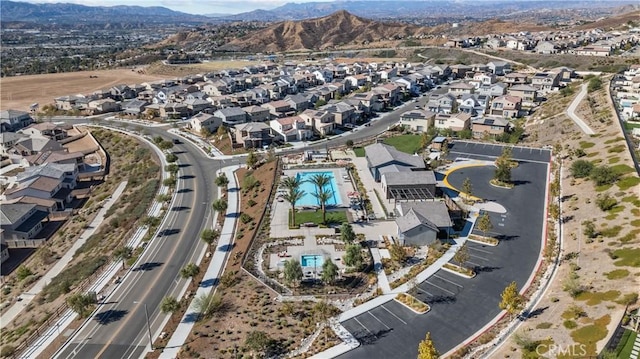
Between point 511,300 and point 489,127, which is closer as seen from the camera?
point 511,300

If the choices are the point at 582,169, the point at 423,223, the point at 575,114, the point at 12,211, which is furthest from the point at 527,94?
the point at 12,211

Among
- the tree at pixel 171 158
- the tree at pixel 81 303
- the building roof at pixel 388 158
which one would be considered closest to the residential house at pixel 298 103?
the tree at pixel 171 158

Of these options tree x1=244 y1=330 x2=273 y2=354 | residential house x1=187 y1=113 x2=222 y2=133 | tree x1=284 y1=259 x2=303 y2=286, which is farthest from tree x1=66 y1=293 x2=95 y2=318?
residential house x1=187 y1=113 x2=222 y2=133

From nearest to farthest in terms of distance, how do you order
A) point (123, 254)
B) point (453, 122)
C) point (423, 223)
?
1. point (123, 254)
2. point (423, 223)
3. point (453, 122)

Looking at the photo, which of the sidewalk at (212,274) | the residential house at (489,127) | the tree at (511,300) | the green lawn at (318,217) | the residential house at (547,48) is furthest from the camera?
the residential house at (547,48)

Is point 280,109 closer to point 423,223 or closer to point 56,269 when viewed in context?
point 56,269

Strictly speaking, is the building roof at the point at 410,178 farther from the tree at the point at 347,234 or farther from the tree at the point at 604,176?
the tree at the point at 604,176
